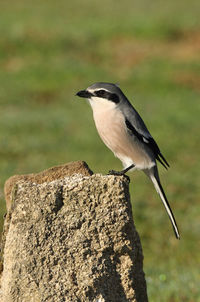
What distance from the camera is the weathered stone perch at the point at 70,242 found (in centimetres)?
489

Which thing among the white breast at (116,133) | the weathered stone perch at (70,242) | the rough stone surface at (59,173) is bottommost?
the weathered stone perch at (70,242)

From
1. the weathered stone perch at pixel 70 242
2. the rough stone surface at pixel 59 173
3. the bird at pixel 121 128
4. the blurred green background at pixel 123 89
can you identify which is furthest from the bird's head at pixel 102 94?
the blurred green background at pixel 123 89

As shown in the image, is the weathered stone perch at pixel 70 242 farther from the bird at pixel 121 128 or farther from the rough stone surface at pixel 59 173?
the bird at pixel 121 128

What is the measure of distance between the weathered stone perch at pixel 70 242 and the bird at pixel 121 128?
4.01 ft

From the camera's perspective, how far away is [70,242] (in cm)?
500

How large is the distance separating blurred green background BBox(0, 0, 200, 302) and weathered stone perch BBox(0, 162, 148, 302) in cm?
304

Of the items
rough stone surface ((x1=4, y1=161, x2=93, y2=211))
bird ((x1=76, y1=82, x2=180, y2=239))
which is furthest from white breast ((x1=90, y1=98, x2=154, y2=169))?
rough stone surface ((x1=4, y1=161, x2=93, y2=211))

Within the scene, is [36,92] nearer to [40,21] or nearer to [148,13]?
[40,21]

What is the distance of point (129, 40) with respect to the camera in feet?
112

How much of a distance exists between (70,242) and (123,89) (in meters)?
22.4

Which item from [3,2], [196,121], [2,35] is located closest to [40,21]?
[2,35]

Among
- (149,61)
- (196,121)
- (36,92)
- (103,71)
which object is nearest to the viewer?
(196,121)

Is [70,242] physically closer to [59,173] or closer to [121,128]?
[59,173]

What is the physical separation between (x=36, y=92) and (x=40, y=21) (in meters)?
11.3
